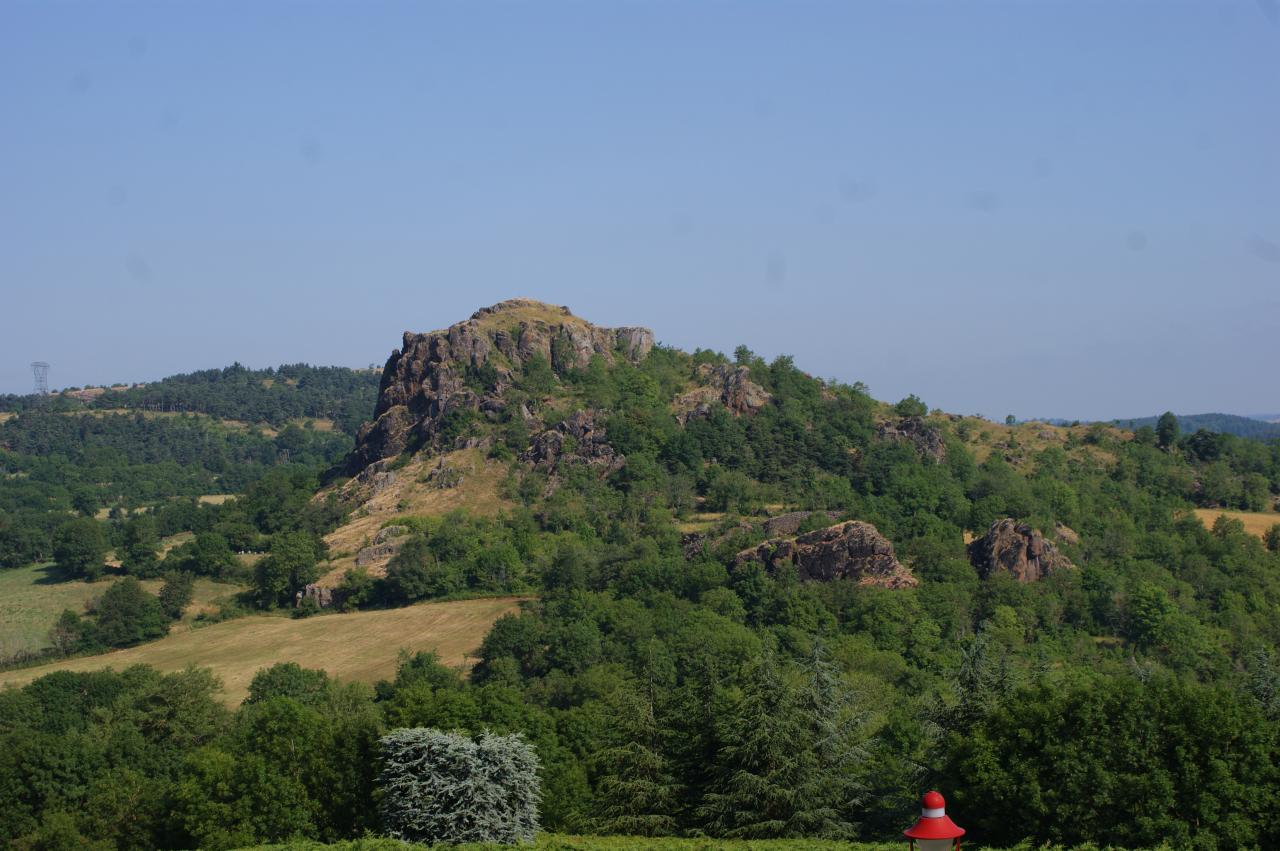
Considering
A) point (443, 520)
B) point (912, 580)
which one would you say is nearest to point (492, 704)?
point (912, 580)

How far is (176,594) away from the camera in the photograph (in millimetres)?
106375

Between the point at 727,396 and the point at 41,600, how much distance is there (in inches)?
2649

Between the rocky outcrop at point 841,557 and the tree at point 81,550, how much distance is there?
2572 inches

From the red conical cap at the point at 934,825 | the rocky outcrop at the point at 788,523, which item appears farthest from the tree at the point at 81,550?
the red conical cap at the point at 934,825

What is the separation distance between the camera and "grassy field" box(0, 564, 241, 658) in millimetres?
103812

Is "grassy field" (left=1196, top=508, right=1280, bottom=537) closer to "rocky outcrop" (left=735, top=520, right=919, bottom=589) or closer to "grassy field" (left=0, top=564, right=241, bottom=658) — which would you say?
"rocky outcrop" (left=735, top=520, right=919, bottom=589)

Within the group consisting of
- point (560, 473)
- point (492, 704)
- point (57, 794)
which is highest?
point (560, 473)

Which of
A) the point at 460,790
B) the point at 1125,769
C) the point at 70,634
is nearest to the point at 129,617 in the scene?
the point at 70,634

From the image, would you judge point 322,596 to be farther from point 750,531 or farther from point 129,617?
point 750,531

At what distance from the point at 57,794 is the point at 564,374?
8166 cm

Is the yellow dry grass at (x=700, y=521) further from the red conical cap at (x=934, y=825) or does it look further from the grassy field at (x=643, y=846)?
the red conical cap at (x=934, y=825)

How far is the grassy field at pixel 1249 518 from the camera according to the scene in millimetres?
108125

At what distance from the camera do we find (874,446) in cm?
11912

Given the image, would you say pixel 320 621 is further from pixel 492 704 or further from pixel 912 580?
pixel 492 704
